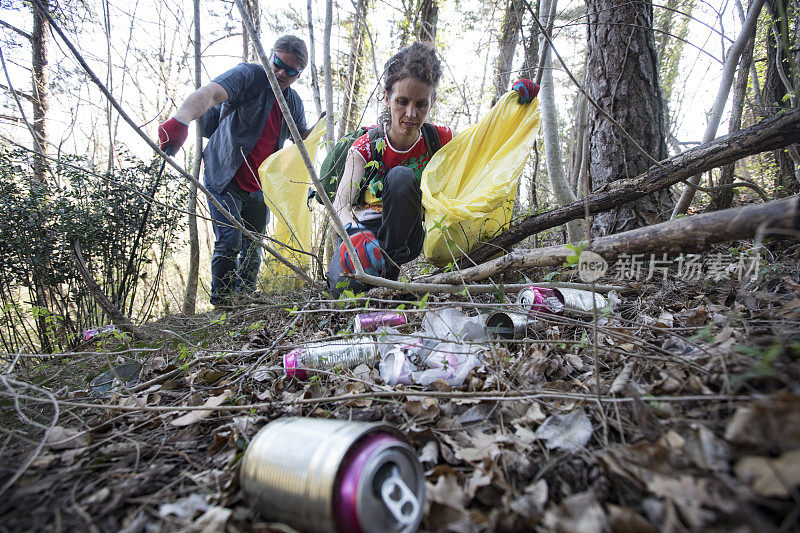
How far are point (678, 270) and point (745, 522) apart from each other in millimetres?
1800

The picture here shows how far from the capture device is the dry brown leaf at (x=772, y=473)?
0.59 m

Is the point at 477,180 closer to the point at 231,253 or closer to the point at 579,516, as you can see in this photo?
the point at 579,516

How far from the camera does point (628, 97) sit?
238cm

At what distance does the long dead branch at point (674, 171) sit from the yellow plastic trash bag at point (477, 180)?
0.12m

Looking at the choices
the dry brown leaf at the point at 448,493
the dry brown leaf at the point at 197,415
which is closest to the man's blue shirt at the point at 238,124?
the dry brown leaf at the point at 197,415

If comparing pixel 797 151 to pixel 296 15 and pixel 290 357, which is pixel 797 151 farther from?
pixel 296 15

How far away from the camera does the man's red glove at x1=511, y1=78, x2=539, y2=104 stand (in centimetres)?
231

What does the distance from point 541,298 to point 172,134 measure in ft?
8.31

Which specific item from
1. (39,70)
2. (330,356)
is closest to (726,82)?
(330,356)

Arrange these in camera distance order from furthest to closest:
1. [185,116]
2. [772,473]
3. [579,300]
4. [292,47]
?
[292,47] → [185,116] → [579,300] → [772,473]

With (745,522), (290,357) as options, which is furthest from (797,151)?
(290,357)

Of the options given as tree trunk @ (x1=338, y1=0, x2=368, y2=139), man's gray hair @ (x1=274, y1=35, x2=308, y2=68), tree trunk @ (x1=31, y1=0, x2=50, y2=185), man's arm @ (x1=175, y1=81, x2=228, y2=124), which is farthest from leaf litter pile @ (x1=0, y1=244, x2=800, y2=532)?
tree trunk @ (x1=31, y1=0, x2=50, y2=185)

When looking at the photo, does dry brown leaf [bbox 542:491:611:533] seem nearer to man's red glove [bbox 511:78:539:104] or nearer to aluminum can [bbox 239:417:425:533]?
aluminum can [bbox 239:417:425:533]

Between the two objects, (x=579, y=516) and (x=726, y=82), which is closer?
(x=579, y=516)
